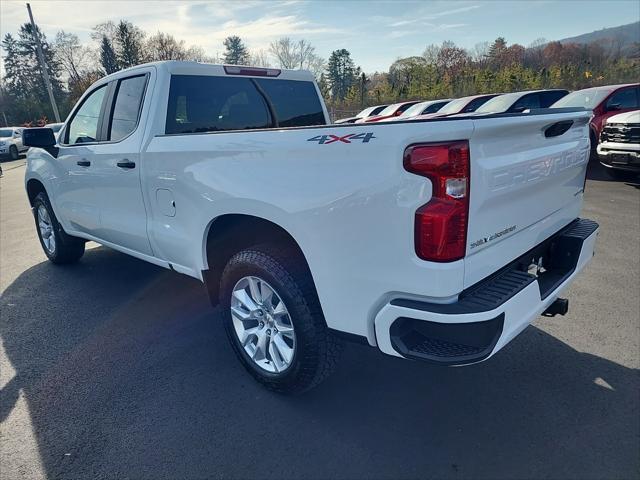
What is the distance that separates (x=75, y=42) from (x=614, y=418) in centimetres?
6896

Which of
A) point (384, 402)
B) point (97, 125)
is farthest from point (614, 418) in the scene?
point (97, 125)

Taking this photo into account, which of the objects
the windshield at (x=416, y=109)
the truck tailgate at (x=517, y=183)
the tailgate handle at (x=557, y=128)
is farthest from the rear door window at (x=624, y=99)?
the tailgate handle at (x=557, y=128)

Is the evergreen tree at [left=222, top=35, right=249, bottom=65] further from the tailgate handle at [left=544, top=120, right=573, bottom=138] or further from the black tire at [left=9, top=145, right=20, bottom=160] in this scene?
the tailgate handle at [left=544, top=120, right=573, bottom=138]

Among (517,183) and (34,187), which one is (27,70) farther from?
(517,183)

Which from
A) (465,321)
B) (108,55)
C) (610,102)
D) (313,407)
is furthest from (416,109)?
Answer: (108,55)

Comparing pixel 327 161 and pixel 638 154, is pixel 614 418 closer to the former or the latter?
pixel 327 161

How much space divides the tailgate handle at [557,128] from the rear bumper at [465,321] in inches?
28.9

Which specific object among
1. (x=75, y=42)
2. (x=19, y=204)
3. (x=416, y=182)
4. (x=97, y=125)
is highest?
(x=75, y=42)

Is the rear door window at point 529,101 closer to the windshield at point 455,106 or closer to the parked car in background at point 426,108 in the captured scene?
the windshield at point 455,106

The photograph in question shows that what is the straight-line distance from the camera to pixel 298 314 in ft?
7.70

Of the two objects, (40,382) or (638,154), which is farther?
(638,154)

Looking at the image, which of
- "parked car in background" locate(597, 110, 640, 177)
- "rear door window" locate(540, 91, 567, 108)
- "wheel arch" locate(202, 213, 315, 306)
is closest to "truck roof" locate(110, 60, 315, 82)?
"wheel arch" locate(202, 213, 315, 306)

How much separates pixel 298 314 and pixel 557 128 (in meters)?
1.71

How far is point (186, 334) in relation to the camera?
3.54 m
